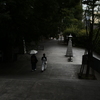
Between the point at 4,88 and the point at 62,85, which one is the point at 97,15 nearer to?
the point at 62,85

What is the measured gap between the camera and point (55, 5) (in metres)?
12.3

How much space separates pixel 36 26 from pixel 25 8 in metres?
2.06

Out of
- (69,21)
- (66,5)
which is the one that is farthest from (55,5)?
(69,21)

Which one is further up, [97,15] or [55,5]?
[55,5]

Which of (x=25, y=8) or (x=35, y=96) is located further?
(x=25, y=8)

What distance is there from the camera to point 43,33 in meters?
15.0

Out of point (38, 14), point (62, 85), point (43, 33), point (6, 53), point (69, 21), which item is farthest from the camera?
point (69, 21)

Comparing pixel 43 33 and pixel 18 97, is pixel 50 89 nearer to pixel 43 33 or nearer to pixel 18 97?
pixel 18 97

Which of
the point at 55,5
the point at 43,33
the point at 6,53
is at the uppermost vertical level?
the point at 55,5

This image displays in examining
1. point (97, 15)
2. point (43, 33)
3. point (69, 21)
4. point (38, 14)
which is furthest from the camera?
point (69, 21)

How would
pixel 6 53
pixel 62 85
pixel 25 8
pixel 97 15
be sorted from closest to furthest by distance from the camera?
pixel 62 85 → pixel 97 15 → pixel 25 8 → pixel 6 53

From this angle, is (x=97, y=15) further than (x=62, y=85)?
Yes

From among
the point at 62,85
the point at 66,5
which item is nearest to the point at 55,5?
the point at 66,5

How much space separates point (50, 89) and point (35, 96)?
98 cm
